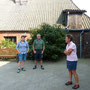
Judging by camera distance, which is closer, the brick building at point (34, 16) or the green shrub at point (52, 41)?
the green shrub at point (52, 41)

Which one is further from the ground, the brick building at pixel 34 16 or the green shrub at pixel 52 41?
the brick building at pixel 34 16

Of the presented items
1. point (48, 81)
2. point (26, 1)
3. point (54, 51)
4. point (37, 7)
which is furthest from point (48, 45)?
point (26, 1)

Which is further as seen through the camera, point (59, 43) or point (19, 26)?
point (19, 26)

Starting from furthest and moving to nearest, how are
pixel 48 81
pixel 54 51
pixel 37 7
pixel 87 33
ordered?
1. pixel 37 7
2. pixel 87 33
3. pixel 54 51
4. pixel 48 81

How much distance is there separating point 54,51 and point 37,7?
25.7ft

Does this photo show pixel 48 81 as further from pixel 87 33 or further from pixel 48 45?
pixel 87 33

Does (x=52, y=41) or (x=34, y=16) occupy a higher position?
(x=34, y=16)

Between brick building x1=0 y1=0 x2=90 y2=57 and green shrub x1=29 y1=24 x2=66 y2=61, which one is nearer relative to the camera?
green shrub x1=29 y1=24 x2=66 y2=61

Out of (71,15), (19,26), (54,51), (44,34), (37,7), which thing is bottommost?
(54,51)

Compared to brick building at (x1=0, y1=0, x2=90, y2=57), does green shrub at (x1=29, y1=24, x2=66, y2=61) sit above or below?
below

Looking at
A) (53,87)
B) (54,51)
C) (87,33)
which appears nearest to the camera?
(53,87)

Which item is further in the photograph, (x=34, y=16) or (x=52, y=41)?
(x=34, y=16)

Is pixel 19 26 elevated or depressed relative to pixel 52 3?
depressed

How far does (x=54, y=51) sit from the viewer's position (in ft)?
25.2
